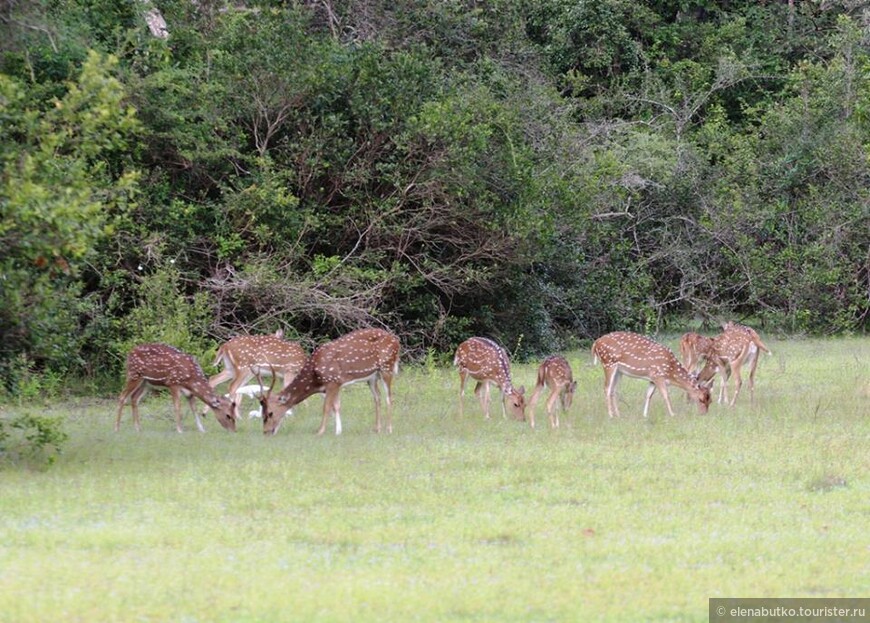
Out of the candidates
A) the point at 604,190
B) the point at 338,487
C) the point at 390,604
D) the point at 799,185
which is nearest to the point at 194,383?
the point at 338,487

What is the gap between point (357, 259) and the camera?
68.8 ft

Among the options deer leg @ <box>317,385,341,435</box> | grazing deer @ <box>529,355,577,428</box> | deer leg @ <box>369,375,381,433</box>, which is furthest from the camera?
grazing deer @ <box>529,355,577,428</box>

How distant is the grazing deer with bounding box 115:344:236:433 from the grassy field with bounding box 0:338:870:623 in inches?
10.4

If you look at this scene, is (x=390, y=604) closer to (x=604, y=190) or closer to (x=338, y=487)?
(x=338, y=487)

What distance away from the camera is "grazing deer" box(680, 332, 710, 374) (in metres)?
17.9

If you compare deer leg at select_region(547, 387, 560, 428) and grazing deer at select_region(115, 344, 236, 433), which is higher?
grazing deer at select_region(115, 344, 236, 433)

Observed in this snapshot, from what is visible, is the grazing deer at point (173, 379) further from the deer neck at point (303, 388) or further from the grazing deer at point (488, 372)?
the grazing deer at point (488, 372)

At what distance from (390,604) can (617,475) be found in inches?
172

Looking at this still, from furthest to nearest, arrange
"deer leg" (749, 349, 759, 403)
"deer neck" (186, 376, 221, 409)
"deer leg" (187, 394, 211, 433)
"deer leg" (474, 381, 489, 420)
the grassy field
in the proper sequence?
"deer leg" (749, 349, 759, 403)
"deer leg" (474, 381, 489, 420)
"deer neck" (186, 376, 221, 409)
"deer leg" (187, 394, 211, 433)
the grassy field

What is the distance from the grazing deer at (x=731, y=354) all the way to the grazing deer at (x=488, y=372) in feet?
9.24

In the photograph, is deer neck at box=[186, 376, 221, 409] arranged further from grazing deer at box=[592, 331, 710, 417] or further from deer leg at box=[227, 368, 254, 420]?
grazing deer at box=[592, 331, 710, 417]

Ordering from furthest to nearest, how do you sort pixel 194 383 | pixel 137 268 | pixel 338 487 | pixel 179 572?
pixel 137 268
pixel 194 383
pixel 338 487
pixel 179 572

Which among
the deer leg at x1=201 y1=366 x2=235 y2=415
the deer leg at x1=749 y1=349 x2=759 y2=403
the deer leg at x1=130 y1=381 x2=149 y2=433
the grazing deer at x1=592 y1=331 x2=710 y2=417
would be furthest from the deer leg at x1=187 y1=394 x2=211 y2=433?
the deer leg at x1=749 y1=349 x2=759 y2=403

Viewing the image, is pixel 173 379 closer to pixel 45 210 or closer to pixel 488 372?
pixel 488 372
